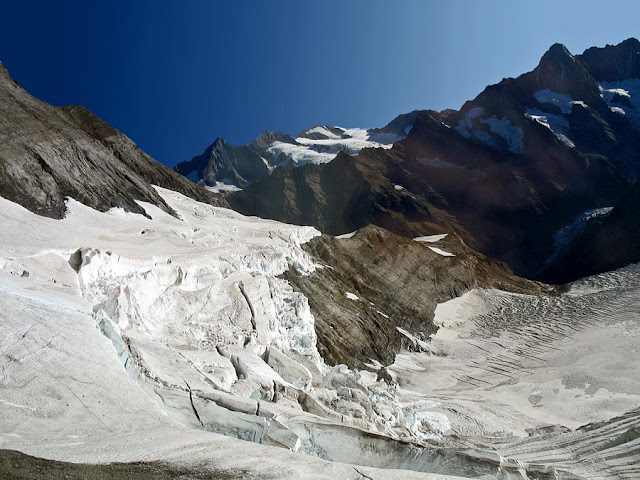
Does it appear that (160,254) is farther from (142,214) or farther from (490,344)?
(490,344)

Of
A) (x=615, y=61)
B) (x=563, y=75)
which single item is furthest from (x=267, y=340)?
(x=615, y=61)

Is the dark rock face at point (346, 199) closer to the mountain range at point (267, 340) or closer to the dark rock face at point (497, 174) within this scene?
the dark rock face at point (497, 174)

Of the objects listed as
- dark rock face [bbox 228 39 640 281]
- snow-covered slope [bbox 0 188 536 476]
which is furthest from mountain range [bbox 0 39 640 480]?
dark rock face [bbox 228 39 640 281]

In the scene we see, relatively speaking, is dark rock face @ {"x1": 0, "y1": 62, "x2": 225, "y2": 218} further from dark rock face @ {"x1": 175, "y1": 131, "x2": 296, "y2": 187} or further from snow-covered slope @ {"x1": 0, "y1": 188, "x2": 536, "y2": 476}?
dark rock face @ {"x1": 175, "y1": 131, "x2": 296, "y2": 187}

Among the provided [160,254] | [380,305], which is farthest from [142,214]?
[380,305]

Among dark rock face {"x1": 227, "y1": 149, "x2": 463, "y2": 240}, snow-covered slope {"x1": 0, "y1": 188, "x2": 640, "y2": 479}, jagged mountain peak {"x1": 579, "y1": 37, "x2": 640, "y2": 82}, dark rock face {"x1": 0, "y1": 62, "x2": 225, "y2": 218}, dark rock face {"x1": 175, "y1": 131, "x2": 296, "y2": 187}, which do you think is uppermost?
jagged mountain peak {"x1": 579, "y1": 37, "x2": 640, "y2": 82}

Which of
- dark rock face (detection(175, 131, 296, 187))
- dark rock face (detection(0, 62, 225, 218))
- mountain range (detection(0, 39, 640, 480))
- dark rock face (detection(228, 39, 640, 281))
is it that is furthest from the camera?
dark rock face (detection(175, 131, 296, 187))

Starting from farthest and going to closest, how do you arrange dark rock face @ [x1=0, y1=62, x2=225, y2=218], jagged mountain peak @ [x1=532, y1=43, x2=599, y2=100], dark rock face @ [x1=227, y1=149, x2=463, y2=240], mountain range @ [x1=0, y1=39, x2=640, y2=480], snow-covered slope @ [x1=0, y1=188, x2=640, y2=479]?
jagged mountain peak @ [x1=532, y1=43, x2=599, y2=100]
dark rock face @ [x1=227, y1=149, x2=463, y2=240]
dark rock face @ [x1=0, y1=62, x2=225, y2=218]
mountain range @ [x1=0, y1=39, x2=640, y2=480]
snow-covered slope @ [x1=0, y1=188, x2=640, y2=479]

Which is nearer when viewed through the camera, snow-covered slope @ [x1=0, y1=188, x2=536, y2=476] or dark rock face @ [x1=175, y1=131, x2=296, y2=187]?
snow-covered slope @ [x1=0, y1=188, x2=536, y2=476]
